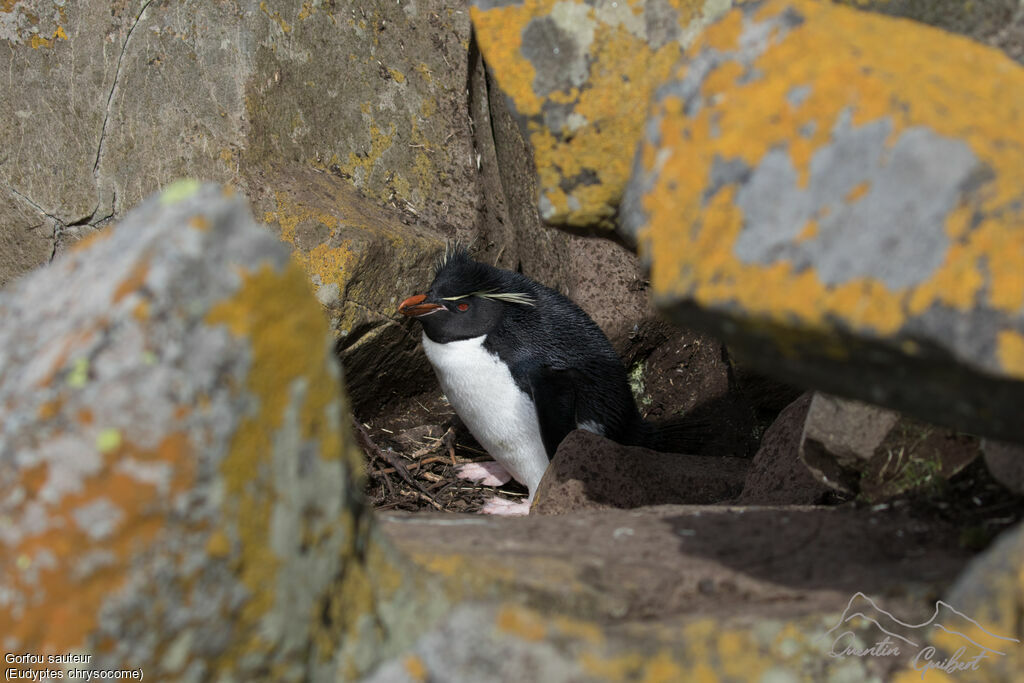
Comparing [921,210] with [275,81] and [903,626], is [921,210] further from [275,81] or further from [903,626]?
[275,81]

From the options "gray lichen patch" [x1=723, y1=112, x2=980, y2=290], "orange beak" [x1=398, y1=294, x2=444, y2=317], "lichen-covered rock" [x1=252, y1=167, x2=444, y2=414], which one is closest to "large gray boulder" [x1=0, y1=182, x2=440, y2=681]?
"gray lichen patch" [x1=723, y1=112, x2=980, y2=290]

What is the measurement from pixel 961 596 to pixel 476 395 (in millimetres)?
3564

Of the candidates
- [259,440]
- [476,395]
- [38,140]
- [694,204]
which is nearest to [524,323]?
[476,395]

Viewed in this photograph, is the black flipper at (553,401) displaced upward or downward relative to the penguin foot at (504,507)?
upward

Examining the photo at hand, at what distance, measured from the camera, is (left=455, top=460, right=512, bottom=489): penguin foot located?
5641 millimetres

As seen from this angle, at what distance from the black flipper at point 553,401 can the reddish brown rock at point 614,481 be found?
0.79 meters

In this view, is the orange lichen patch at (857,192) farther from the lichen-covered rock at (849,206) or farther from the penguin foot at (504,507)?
the penguin foot at (504,507)

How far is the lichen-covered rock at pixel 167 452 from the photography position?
5.09 ft

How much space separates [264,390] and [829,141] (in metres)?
1.14

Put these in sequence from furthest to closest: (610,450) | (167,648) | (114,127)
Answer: (114,127) < (610,450) < (167,648)

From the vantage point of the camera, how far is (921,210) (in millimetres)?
1702

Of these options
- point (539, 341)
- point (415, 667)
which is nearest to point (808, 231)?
point (415, 667)

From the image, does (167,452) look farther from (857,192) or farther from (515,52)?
(515,52)

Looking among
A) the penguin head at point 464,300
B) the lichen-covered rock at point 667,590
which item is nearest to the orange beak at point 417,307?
the penguin head at point 464,300
